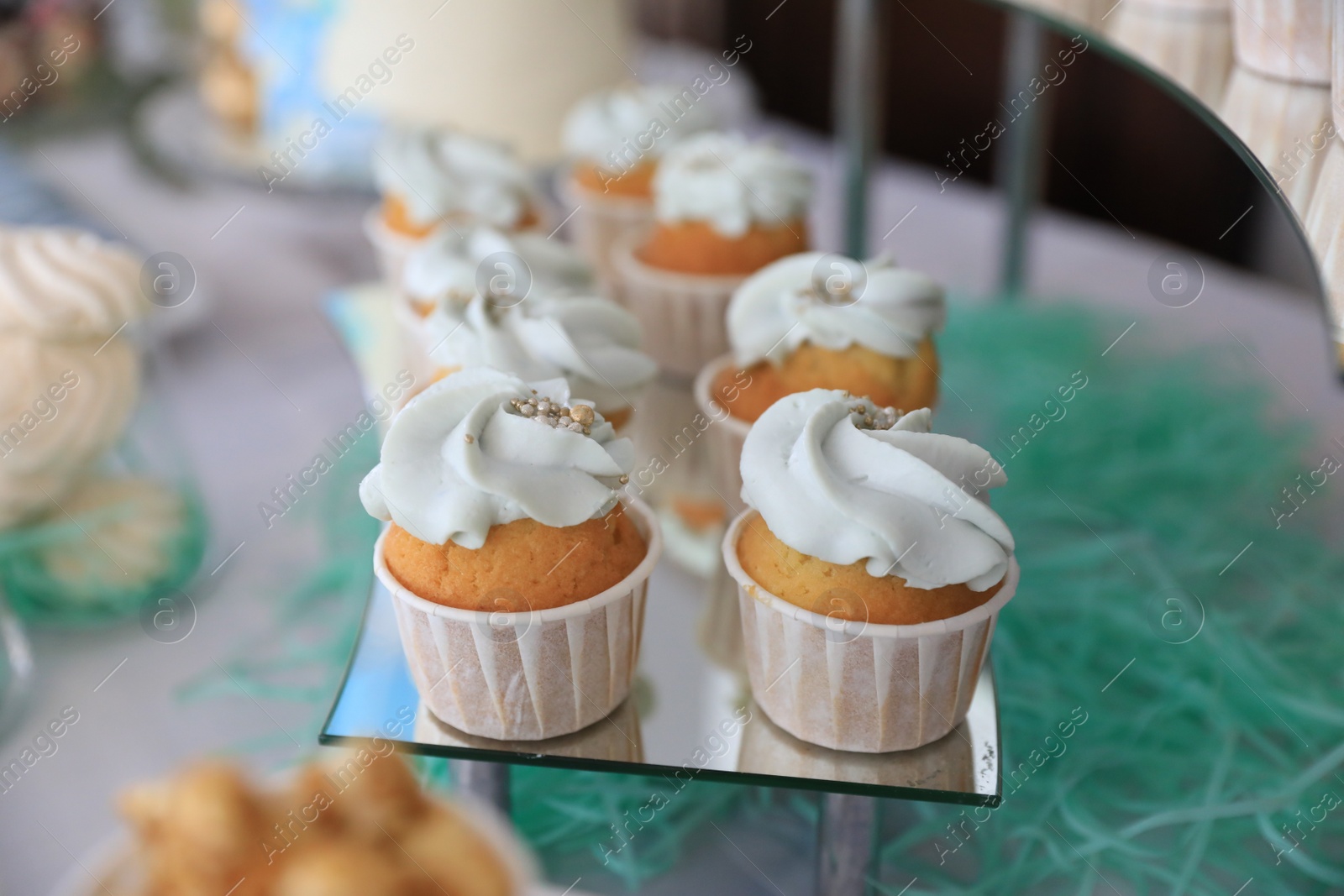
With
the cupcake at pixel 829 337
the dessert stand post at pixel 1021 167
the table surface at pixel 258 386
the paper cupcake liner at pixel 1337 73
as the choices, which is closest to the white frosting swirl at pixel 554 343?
the cupcake at pixel 829 337

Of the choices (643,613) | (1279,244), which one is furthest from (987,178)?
(643,613)

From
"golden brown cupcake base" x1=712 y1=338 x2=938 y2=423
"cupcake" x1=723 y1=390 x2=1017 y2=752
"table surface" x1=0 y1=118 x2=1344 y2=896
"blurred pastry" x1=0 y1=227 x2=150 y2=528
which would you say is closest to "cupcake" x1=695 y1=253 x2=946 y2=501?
"golden brown cupcake base" x1=712 y1=338 x2=938 y2=423

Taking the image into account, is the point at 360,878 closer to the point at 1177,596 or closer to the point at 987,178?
the point at 1177,596

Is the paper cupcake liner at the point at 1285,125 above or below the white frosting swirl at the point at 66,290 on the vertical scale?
above

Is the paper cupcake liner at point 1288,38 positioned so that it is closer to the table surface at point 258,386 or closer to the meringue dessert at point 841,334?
the meringue dessert at point 841,334

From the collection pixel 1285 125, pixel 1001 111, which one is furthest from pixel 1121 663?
pixel 1001 111

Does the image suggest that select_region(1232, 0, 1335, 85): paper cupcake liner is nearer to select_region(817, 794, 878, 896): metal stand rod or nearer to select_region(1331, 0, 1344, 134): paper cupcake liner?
select_region(1331, 0, 1344, 134): paper cupcake liner
